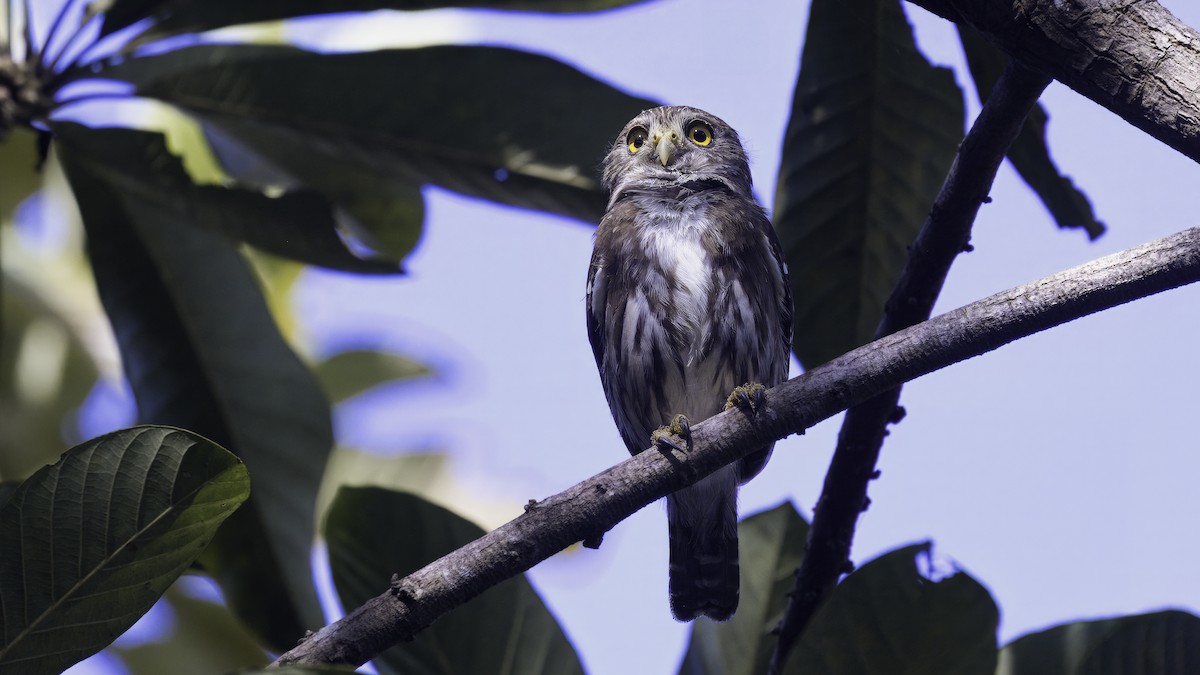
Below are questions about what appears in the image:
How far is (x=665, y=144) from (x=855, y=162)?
1640 millimetres

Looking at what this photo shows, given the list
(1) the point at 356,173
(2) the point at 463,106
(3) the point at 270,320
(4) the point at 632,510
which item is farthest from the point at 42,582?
(1) the point at 356,173

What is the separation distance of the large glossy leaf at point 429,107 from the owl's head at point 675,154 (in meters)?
0.76

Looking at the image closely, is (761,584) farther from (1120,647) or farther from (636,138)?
(636,138)

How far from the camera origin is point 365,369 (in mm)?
5418

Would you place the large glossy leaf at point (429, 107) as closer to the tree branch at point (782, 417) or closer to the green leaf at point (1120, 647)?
the tree branch at point (782, 417)

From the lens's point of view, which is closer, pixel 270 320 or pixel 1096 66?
pixel 1096 66

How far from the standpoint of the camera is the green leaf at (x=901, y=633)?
291cm

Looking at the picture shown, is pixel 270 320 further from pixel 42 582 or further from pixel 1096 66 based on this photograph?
pixel 1096 66

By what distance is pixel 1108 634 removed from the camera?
2.88 m

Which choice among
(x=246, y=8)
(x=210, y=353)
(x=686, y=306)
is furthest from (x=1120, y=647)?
(x=246, y=8)

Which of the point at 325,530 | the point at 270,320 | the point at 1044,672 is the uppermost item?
the point at 270,320

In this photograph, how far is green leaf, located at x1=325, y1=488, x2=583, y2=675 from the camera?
3.16 metres

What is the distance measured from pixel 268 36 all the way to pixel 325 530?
3.17m

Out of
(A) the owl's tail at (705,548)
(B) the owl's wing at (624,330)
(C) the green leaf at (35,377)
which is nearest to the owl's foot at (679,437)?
(B) the owl's wing at (624,330)
